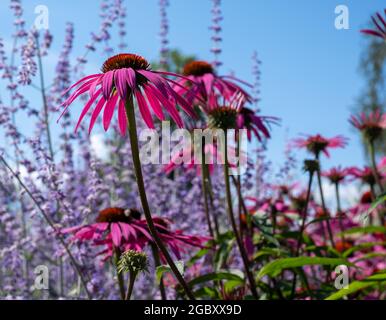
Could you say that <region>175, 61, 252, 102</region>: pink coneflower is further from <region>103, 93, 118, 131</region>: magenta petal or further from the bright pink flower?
<region>103, 93, 118, 131</region>: magenta petal

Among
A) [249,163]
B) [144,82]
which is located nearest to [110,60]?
[144,82]

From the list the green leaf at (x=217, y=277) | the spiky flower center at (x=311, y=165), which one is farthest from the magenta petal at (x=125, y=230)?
the spiky flower center at (x=311, y=165)

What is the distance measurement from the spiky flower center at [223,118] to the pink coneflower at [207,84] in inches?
5.2

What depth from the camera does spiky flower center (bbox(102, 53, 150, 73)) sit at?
3.22ft

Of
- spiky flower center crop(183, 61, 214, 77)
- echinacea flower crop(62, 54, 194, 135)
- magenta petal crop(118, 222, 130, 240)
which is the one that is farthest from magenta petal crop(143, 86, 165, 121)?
spiky flower center crop(183, 61, 214, 77)

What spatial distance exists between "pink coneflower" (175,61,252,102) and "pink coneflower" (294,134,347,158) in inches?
13.1

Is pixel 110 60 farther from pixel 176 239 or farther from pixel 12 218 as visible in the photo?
pixel 12 218

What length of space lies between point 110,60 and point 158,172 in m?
1.45

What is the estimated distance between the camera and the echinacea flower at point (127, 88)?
34.9 inches

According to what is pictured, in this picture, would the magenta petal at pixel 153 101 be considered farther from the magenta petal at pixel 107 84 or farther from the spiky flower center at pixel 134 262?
the spiky flower center at pixel 134 262

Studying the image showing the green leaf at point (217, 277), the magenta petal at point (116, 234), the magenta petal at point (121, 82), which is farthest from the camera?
the green leaf at point (217, 277)

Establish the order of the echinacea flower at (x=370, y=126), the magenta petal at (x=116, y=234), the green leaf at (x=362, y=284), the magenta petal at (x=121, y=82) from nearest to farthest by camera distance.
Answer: the magenta petal at (x=121, y=82) → the green leaf at (x=362, y=284) → the magenta petal at (x=116, y=234) → the echinacea flower at (x=370, y=126)

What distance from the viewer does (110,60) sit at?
1.01m

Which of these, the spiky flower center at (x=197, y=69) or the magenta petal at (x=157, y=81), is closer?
the magenta petal at (x=157, y=81)
